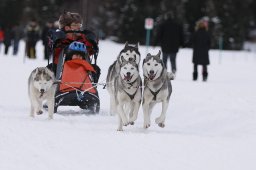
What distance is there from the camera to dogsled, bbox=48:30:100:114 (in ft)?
29.4

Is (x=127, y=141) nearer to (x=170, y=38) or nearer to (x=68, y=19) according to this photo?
(x=68, y=19)

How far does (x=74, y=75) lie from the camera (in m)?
9.07

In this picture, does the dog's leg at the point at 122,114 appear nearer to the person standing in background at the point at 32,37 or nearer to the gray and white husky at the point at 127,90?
the gray and white husky at the point at 127,90

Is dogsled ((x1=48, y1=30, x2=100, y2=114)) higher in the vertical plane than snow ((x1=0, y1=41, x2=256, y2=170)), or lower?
higher

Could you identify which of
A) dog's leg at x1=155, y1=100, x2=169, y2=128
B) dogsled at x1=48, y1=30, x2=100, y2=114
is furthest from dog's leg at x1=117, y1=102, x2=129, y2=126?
dogsled at x1=48, y1=30, x2=100, y2=114

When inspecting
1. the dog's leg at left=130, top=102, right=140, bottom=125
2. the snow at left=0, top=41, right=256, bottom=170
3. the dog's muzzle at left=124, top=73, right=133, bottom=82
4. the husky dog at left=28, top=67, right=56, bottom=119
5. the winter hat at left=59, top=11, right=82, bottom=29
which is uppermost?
the winter hat at left=59, top=11, right=82, bottom=29

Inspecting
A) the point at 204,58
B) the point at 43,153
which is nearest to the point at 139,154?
the point at 43,153

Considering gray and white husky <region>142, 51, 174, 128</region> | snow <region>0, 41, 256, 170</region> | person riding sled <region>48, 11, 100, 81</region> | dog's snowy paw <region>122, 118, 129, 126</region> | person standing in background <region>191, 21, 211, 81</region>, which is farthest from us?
person standing in background <region>191, 21, 211, 81</region>

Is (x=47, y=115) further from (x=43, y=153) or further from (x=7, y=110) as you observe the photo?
(x=43, y=153)

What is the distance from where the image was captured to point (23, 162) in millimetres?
5457

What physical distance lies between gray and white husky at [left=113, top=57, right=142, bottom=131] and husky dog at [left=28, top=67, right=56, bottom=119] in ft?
3.36

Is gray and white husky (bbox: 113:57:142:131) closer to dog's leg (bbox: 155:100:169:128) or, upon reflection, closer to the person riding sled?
dog's leg (bbox: 155:100:169:128)

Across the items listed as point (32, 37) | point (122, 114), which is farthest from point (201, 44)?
point (32, 37)

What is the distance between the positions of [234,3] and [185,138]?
4535cm
